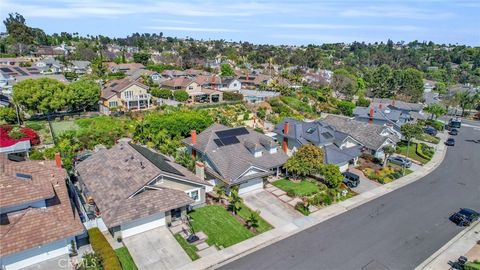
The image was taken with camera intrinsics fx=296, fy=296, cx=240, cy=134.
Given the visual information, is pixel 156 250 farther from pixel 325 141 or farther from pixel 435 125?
pixel 435 125

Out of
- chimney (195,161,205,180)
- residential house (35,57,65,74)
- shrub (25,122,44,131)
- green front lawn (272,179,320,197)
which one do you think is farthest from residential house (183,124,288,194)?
residential house (35,57,65,74)

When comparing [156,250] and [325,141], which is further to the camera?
[325,141]

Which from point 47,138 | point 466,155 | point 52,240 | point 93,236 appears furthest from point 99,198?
point 466,155

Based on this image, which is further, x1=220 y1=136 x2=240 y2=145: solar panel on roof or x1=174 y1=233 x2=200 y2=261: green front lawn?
x1=220 y1=136 x2=240 y2=145: solar panel on roof

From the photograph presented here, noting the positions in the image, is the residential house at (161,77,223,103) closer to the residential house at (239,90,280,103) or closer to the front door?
the residential house at (239,90,280,103)

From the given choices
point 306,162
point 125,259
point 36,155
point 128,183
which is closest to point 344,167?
point 306,162

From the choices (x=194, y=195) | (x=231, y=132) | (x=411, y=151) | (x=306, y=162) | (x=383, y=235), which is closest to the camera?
(x=383, y=235)
